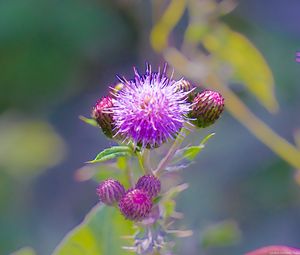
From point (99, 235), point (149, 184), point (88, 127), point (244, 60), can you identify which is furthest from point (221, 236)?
point (88, 127)

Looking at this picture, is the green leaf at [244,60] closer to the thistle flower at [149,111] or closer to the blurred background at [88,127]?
the thistle flower at [149,111]

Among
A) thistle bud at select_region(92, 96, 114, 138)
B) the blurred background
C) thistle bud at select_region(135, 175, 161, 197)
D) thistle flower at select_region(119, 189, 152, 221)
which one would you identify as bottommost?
thistle flower at select_region(119, 189, 152, 221)

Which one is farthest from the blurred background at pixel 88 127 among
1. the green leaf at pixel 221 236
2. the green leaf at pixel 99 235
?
the green leaf at pixel 99 235

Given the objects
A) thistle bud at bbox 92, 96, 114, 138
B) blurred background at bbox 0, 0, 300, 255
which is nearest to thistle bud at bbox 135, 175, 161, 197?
thistle bud at bbox 92, 96, 114, 138

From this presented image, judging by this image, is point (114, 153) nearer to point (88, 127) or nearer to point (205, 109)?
point (205, 109)

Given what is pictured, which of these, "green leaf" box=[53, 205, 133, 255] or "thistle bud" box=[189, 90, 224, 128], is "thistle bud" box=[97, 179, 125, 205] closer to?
"green leaf" box=[53, 205, 133, 255]
